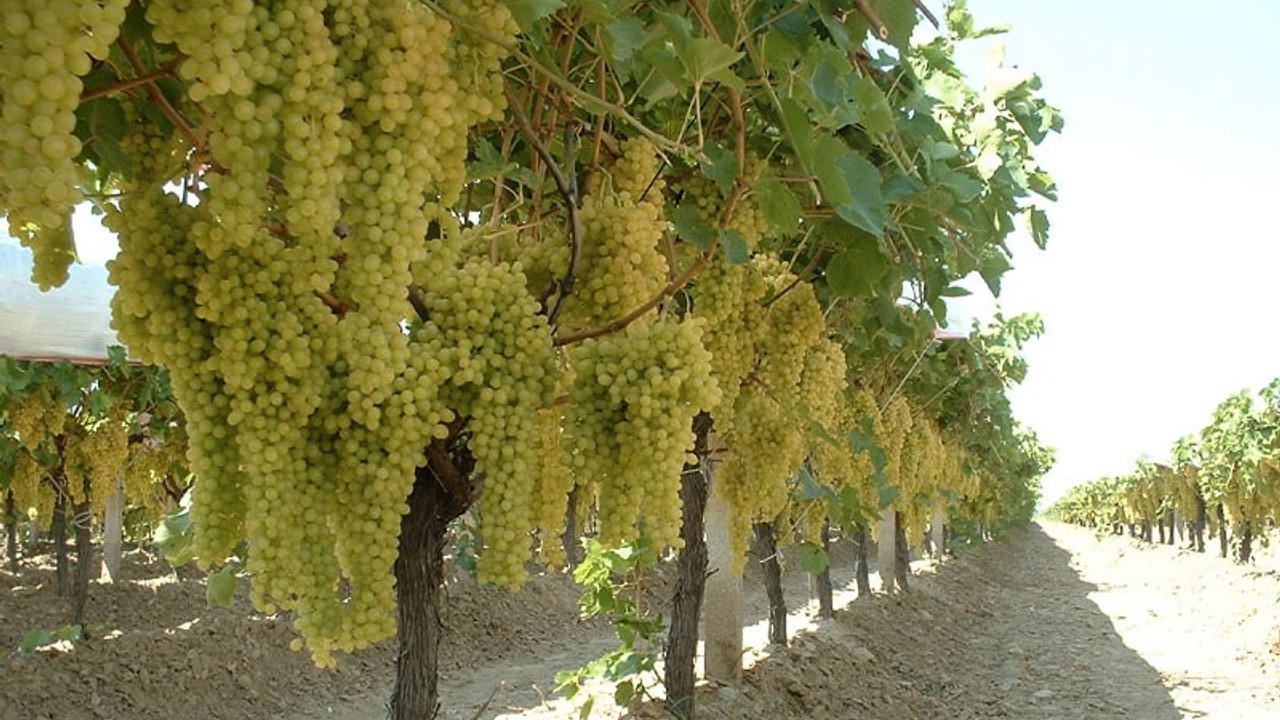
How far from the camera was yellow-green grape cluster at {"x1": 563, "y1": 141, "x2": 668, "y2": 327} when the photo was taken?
77.1 inches

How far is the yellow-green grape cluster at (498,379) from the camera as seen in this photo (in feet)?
5.34

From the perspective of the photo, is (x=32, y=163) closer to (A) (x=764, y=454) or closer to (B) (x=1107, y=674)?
(A) (x=764, y=454)

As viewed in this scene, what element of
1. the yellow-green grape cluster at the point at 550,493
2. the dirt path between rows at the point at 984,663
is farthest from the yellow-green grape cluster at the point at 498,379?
the dirt path between rows at the point at 984,663

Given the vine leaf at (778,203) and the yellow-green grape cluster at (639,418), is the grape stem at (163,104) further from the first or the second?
the vine leaf at (778,203)

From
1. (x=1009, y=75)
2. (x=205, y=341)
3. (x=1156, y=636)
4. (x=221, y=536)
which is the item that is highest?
(x=1009, y=75)

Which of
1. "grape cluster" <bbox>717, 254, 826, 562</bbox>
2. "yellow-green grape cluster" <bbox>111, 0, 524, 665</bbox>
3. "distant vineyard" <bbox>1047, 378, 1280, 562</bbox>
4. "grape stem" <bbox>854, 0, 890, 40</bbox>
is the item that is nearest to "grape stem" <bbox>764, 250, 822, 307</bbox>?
"grape cluster" <bbox>717, 254, 826, 562</bbox>

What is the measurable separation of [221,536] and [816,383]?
93.6 inches

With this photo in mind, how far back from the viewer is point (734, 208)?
243 centimetres

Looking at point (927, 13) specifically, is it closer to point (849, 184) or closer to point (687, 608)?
point (849, 184)

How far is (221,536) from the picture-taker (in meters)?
1.48

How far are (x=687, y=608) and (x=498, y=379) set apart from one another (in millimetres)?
4518

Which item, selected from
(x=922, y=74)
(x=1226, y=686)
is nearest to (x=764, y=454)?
(x=922, y=74)

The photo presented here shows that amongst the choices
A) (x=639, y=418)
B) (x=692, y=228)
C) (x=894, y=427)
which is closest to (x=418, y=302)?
(x=639, y=418)

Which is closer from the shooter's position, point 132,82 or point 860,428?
point 132,82
